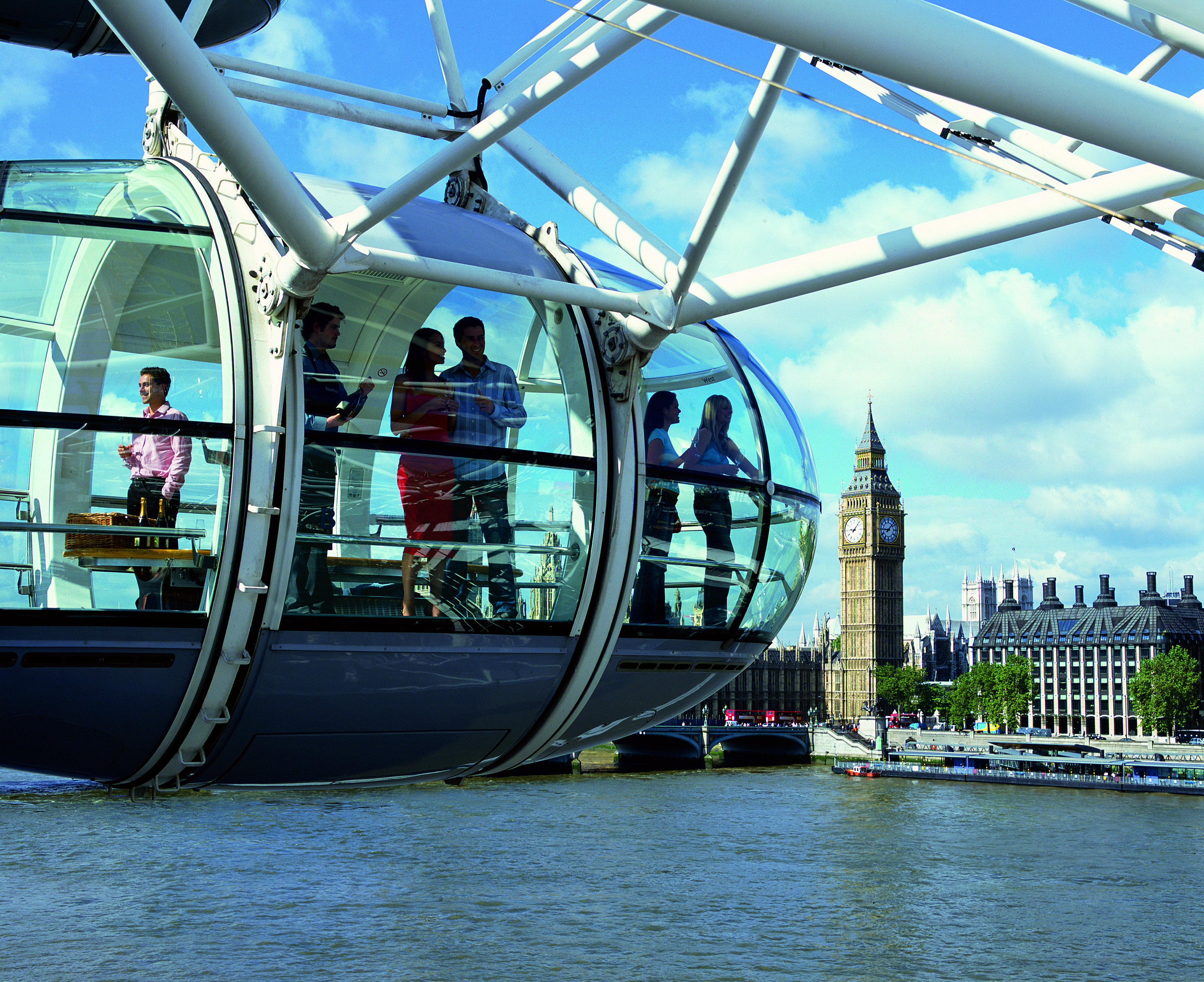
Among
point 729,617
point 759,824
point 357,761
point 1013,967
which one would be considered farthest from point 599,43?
point 759,824

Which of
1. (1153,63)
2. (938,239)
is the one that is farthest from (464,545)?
(1153,63)

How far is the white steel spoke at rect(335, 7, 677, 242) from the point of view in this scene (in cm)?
342

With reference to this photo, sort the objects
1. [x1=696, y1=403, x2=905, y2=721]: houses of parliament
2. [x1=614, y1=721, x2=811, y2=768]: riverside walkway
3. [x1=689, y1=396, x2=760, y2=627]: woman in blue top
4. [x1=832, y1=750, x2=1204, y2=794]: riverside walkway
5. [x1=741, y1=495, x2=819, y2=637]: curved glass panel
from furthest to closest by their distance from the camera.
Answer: [x1=696, y1=403, x2=905, y2=721]: houses of parliament → [x1=614, y1=721, x2=811, y2=768]: riverside walkway → [x1=832, y1=750, x2=1204, y2=794]: riverside walkway → [x1=741, y1=495, x2=819, y2=637]: curved glass panel → [x1=689, y1=396, x2=760, y2=627]: woman in blue top

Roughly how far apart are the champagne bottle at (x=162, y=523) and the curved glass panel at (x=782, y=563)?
2.07 metres

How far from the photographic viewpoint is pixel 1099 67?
2375 millimetres

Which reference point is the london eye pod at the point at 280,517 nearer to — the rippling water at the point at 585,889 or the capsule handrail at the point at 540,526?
the capsule handrail at the point at 540,526

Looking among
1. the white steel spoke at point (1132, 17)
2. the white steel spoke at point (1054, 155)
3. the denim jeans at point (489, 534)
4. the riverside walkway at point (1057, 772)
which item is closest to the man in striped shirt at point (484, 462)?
the denim jeans at point (489, 534)

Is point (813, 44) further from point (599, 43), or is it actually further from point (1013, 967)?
point (1013, 967)

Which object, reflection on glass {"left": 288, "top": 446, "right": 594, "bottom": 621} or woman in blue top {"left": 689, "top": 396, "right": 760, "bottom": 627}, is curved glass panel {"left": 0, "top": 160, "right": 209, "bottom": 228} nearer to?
reflection on glass {"left": 288, "top": 446, "right": 594, "bottom": 621}

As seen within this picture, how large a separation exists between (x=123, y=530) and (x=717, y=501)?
1910 mm

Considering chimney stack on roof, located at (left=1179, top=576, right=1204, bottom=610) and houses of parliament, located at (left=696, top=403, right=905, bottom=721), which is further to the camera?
houses of parliament, located at (left=696, top=403, right=905, bottom=721)

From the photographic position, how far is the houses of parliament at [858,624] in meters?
116

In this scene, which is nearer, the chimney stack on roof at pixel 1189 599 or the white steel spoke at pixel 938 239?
the white steel spoke at pixel 938 239

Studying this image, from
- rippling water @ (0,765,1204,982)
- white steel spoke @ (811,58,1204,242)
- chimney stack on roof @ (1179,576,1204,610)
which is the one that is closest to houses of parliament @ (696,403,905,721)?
chimney stack on roof @ (1179,576,1204,610)
